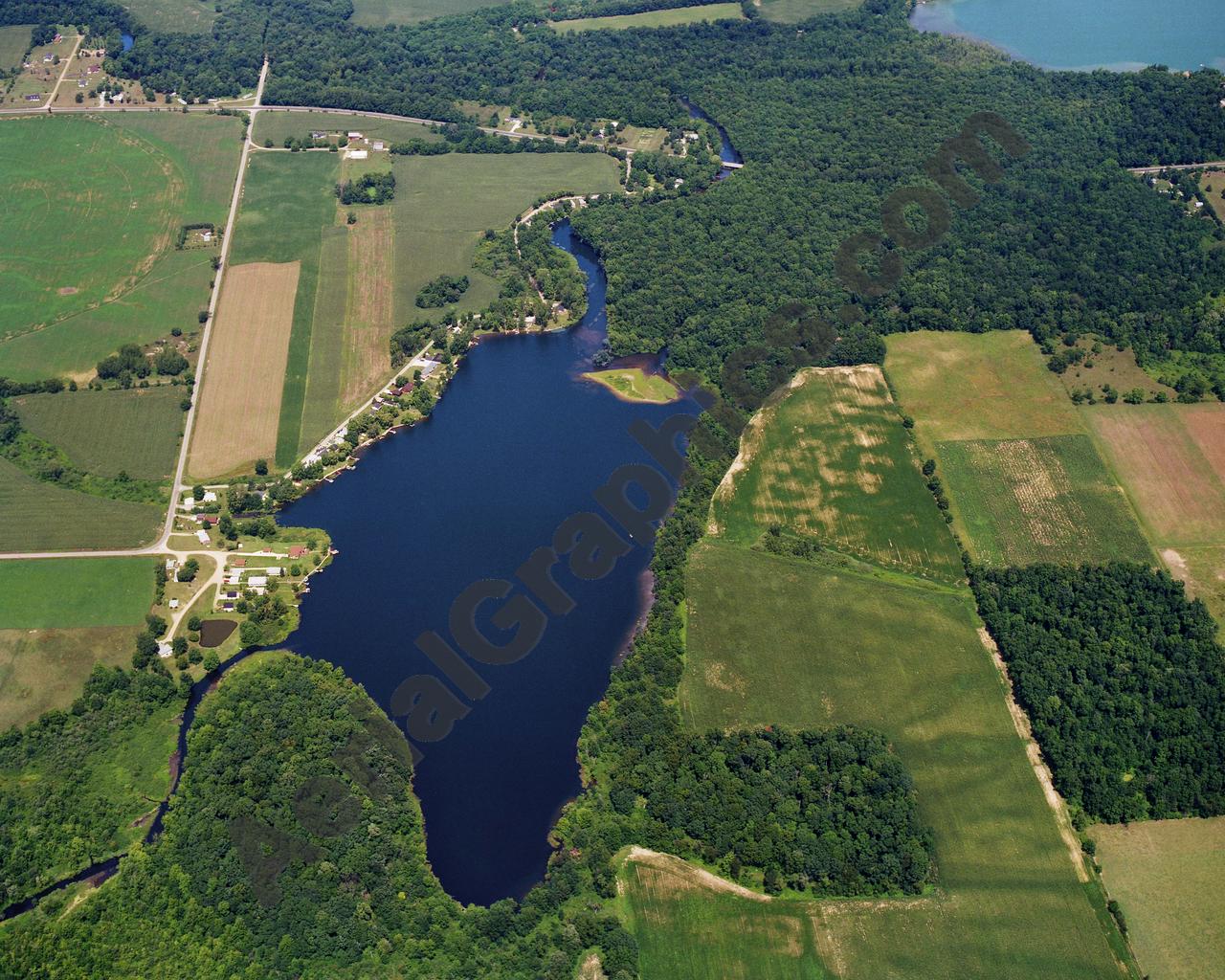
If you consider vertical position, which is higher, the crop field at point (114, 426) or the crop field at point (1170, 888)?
the crop field at point (1170, 888)

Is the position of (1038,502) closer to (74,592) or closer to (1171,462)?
(1171,462)

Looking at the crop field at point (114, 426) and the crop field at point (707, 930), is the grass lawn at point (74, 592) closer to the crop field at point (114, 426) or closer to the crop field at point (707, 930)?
the crop field at point (114, 426)

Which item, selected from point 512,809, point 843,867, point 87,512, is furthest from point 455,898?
point 87,512

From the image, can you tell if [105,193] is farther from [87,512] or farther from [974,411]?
[974,411]

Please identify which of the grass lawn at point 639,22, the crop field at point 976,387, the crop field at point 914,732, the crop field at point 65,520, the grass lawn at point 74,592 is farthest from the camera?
the grass lawn at point 639,22

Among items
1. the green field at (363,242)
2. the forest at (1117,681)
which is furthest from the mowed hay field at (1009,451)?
the green field at (363,242)

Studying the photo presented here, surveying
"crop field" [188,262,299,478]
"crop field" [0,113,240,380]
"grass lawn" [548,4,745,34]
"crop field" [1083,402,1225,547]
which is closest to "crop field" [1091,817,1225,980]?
"crop field" [1083,402,1225,547]

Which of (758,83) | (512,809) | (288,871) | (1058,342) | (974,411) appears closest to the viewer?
(288,871)
